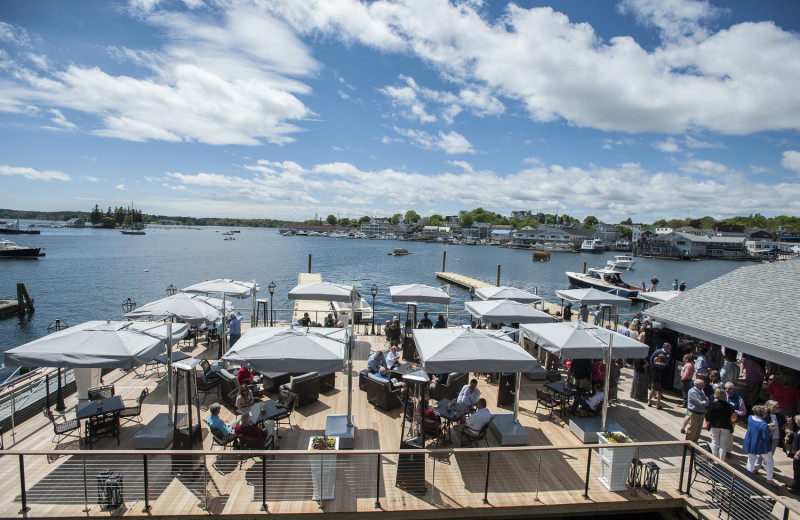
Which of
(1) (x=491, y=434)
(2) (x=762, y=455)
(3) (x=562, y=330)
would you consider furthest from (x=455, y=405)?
(2) (x=762, y=455)

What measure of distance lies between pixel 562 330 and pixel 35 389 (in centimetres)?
1235

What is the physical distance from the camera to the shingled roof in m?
8.56

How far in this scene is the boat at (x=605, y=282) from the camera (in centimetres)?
3659

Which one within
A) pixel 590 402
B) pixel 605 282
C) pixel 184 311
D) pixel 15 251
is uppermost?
pixel 184 311

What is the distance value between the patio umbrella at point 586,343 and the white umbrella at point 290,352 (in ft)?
14.2

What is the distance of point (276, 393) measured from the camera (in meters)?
9.71

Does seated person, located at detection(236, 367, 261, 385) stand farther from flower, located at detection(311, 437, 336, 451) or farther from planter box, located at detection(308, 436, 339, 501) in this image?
planter box, located at detection(308, 436, 339, 501)

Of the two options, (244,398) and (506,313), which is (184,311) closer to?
(244,398)

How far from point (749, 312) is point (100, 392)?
16.2 meters

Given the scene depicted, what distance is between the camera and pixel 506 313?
1150cm

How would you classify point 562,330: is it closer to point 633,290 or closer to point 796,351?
point 796,351

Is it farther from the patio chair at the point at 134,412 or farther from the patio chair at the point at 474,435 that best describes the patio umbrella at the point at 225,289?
the patio chair at the point at 474,435

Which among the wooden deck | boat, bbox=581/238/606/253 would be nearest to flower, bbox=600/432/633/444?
the wooden deck

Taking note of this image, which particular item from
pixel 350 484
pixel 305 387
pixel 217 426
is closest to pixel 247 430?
pixel 217 426
